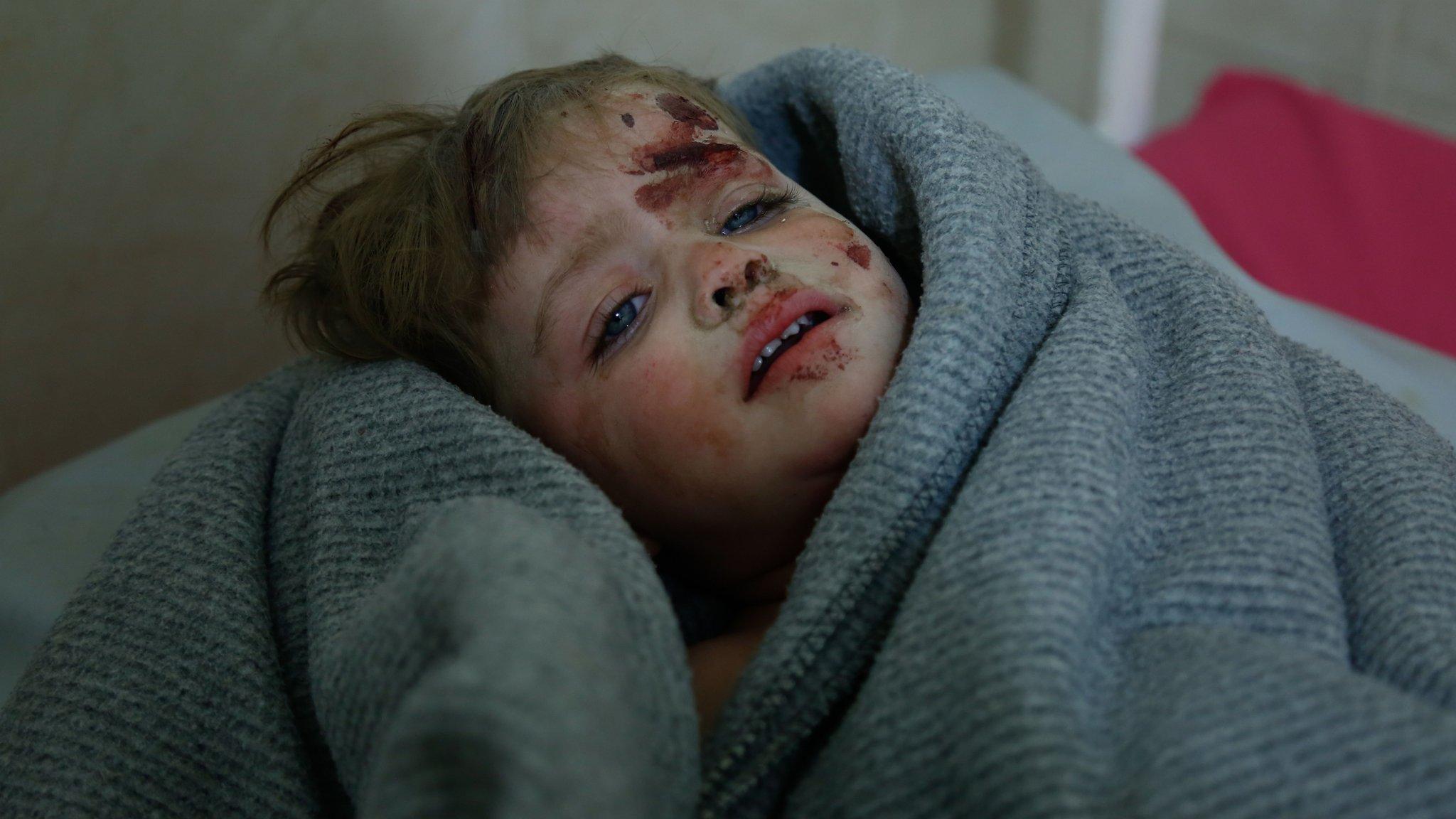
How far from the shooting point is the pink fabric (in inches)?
47.7

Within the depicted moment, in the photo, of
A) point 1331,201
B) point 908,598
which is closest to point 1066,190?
point 1331,201

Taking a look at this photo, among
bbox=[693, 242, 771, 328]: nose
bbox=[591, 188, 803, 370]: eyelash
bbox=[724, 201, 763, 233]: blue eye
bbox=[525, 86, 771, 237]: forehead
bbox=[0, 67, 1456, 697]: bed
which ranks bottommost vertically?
bbox=[0, 67, 1456, 697]: bed

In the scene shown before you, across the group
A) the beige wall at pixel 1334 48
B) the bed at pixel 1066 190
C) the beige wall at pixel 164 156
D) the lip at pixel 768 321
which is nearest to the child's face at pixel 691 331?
the lip at pixel 768 321

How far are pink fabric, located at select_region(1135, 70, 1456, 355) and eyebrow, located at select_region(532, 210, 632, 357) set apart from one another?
30.0 inches

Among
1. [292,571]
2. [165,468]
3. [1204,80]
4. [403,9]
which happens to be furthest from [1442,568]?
[1204,80]

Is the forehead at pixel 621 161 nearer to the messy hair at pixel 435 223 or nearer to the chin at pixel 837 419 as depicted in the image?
the messy hair at pixel 435 223

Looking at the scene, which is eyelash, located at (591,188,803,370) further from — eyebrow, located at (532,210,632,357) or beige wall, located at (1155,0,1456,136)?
beige wall, located at (1155,0,1456,136)

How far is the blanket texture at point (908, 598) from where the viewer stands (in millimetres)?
509

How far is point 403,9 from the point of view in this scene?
1219mm

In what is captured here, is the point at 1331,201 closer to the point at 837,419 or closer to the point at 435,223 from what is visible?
the point at 837,419

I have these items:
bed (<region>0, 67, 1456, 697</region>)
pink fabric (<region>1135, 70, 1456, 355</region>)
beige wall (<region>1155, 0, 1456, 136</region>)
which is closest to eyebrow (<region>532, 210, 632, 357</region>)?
bed (<region>0, 67, 1456, 697</region>)

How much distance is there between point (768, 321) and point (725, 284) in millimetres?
39

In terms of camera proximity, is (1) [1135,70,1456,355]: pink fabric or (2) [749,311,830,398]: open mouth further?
(1) [1135,70,1456,355]: pink fabric

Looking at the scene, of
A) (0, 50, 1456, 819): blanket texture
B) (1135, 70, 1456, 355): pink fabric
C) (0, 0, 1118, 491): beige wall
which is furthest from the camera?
(1135, 70, 1456, 355): pink fabric
